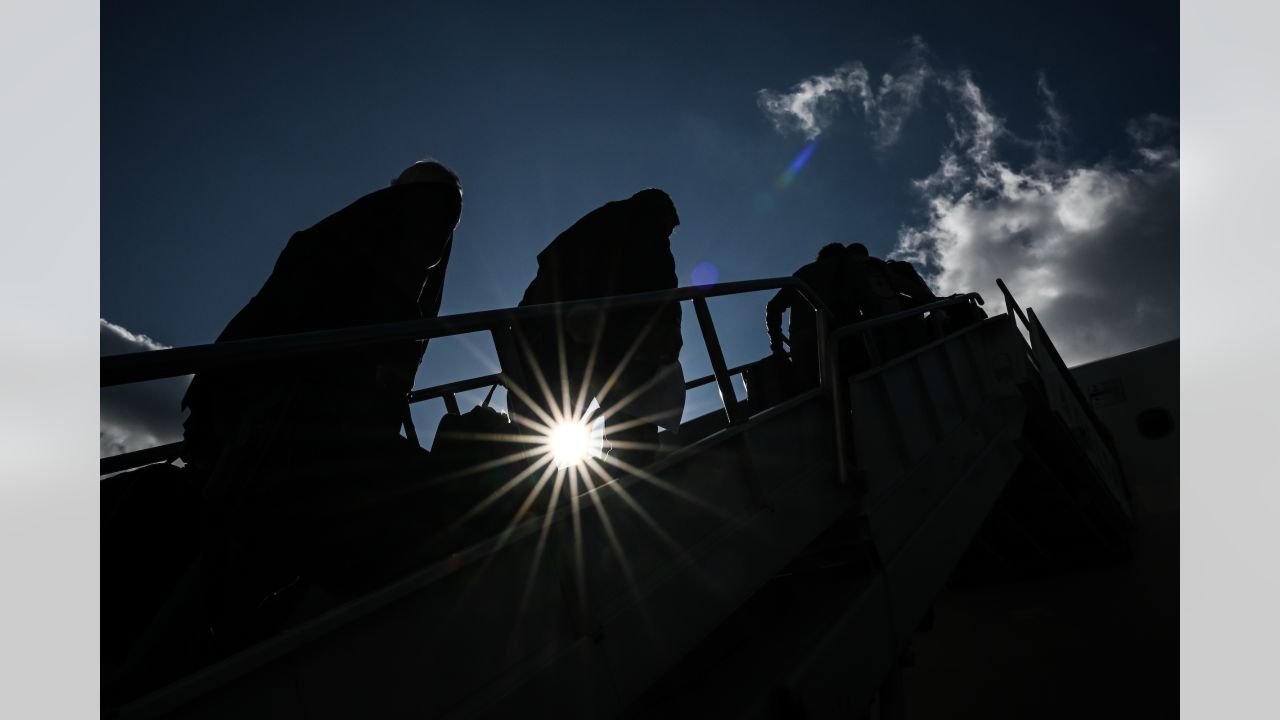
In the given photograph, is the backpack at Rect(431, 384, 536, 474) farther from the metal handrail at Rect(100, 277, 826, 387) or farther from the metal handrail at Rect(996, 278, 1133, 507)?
the metal handrail at Rect(996, 278, 1133, 507)

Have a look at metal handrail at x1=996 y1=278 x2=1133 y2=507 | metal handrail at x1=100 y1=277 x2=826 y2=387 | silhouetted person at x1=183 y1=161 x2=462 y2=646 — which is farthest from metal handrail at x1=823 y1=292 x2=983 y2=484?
metal handrail at x1=996 y1=278 x2=1133 y2=507

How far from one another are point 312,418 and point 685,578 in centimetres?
136

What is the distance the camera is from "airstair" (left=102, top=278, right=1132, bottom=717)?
1383 millimetres

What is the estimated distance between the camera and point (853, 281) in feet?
17.5

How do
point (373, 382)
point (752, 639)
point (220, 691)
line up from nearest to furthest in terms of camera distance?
point (220, 691) → point (373, 382) → point (752, 639)

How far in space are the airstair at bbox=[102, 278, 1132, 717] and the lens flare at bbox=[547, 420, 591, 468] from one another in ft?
0.38

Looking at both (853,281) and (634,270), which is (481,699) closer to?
(634,270)

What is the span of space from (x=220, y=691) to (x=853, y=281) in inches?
202

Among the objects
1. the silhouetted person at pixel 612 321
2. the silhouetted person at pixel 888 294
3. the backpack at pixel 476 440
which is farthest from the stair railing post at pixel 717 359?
the silhouetted person at pixel 888 294

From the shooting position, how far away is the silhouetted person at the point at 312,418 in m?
1.47

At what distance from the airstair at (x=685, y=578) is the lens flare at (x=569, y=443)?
12cm

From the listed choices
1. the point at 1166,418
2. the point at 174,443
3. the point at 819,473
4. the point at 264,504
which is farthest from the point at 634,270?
the point at 1166,418

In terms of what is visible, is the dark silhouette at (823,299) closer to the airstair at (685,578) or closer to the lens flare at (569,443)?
the airstair at (685,578)

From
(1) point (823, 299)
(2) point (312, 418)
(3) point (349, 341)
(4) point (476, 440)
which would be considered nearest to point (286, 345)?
(3) point (349, 341)
